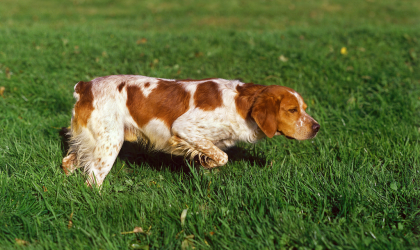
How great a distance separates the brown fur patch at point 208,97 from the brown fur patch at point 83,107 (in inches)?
37.9

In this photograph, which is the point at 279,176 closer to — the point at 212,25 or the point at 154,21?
the point at 212,25

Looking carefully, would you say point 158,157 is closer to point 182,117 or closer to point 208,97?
point 182,117

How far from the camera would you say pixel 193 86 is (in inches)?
130

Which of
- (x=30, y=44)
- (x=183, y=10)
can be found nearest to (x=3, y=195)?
(x=30, y=44)

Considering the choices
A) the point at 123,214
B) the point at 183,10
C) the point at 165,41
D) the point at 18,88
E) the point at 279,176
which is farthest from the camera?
the point at 183,10

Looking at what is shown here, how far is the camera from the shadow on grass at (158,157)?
374cm

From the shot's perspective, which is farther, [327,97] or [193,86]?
[327,97]

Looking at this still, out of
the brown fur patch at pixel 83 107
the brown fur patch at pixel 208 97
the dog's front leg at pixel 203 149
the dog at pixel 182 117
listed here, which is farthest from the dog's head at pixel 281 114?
the brown fur patch at pixel 83 107

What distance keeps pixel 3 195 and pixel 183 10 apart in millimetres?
11693

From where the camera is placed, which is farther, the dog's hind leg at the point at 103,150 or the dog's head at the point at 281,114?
the dog's hind leg at the point at 103,150

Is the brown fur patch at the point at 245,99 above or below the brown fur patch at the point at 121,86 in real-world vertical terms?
below

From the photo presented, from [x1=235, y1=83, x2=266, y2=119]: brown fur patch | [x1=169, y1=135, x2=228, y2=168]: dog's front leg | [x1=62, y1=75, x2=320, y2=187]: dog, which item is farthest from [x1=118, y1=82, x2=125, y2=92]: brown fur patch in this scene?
[x1=235, y1=83, x2=266, y2=119]: brown fur patch

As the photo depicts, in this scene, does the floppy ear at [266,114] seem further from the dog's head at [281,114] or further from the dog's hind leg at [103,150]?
the dog's hind leg at [103,150]

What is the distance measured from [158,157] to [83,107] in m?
1.09
